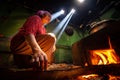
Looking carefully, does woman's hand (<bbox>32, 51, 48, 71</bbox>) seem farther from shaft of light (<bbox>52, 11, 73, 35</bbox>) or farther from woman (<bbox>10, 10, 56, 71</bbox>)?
shaft of light (<bbox>52, 11, 73, 35</bbox>)

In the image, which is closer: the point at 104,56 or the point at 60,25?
the point at 104,56

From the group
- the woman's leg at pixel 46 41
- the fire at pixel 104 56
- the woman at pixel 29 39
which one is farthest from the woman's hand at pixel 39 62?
the fire at pixel 104 56

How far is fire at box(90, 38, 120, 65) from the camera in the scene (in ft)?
11.3

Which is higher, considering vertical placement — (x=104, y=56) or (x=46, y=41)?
(x=46, y=41)

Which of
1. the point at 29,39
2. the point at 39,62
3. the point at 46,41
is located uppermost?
the point at 46,41

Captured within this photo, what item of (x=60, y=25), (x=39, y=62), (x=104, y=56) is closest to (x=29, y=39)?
(x=39, y=62)

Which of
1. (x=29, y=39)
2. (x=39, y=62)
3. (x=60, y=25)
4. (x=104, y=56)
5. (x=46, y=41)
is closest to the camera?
(x=39, y=62)

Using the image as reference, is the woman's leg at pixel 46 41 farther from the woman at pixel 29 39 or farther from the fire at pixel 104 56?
the fire at pixel 104 56

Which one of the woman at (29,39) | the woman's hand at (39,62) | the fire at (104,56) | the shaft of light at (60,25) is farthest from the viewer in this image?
the shaft of light at (60,25)

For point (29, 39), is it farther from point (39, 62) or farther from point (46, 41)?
point (46, 41)

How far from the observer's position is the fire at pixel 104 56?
3.46 meters

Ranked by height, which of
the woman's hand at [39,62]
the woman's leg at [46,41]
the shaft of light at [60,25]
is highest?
the shaft of light at [60,25]

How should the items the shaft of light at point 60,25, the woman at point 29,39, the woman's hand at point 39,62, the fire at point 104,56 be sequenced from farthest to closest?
the shaft of light at point 60,25 < the fire at point 104,56 < the woman at point 29,39 < the woman's hand at point 39,62

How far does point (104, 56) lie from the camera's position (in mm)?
3938
